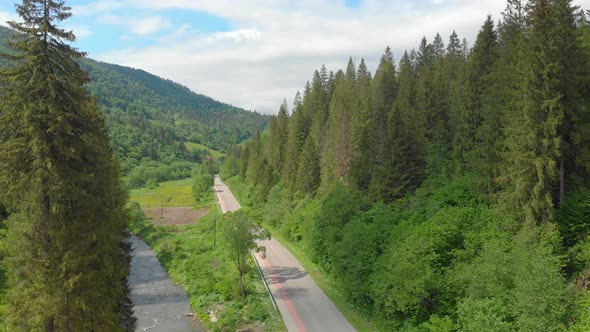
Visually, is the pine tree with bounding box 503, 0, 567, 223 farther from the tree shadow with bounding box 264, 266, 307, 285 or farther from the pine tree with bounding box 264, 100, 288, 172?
the pine tree with bounding box 264, 100, 288, 172

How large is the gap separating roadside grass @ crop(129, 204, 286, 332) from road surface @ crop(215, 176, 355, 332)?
107 centimetres

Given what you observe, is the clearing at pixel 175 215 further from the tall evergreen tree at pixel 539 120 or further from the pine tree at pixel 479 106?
the tall evergreen tree at pixel 539 120

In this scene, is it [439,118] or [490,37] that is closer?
[490,37]

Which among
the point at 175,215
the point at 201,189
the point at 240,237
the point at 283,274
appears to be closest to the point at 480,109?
the point at 240,237

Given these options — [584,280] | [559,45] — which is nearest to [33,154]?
[584,280]

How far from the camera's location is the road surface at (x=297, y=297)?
1152 inches

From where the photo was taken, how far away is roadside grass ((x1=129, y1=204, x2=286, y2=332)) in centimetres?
3145

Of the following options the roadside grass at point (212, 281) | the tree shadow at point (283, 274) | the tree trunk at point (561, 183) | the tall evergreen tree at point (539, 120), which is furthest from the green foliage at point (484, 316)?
the tree shadow at point (283, 274)

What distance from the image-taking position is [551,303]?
56.2 feet

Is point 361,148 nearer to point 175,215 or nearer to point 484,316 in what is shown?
point 484,316

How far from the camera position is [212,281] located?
131 ft

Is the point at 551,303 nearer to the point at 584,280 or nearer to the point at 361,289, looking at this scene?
the point at 584,280

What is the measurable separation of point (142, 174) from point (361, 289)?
434ft

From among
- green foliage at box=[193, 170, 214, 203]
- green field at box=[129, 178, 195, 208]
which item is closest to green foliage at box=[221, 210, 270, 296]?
green field at box=[129, 178, 195, 208]
